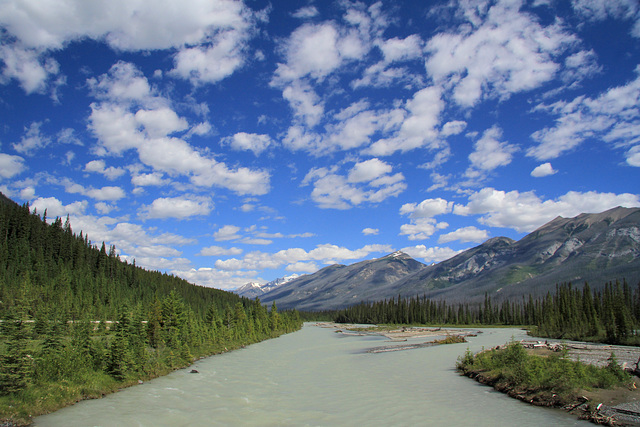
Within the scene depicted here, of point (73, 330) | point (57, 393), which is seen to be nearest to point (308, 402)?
point (57, 393)

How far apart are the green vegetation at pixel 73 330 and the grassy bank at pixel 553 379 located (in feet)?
93.9

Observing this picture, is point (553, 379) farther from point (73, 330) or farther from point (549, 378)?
point (73, 330)

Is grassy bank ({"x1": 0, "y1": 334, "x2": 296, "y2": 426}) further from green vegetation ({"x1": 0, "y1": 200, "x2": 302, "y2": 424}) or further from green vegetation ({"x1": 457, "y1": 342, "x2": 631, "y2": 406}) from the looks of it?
green vegetation ({"x1": 457, "y1": 342, "x2": 631, "y2": 406})

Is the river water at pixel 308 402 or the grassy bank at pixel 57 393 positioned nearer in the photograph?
the grassy bank at pixel 57 393

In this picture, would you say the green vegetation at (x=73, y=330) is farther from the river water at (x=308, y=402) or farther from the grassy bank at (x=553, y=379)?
the grassy bank at (x=553, y=379)

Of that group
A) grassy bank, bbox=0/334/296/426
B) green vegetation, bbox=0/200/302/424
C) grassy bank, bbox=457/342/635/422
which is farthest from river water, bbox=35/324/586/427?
green vegetation, bbox=0/200/302/424

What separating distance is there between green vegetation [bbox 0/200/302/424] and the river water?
5.66ft

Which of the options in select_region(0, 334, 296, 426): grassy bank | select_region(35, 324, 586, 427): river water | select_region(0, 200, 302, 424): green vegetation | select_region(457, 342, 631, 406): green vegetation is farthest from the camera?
select_region(457, 342, 631, 406): green vegetation

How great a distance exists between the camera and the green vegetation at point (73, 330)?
70.8ft

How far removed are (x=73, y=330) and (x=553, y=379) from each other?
38033 millimetres

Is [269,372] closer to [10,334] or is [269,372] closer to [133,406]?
[133,406]

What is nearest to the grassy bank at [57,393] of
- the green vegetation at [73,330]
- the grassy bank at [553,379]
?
the green vegetation at [73,330]

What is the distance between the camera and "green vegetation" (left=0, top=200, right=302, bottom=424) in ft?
70.8

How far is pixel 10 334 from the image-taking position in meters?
21.3
